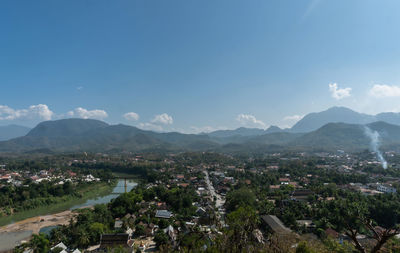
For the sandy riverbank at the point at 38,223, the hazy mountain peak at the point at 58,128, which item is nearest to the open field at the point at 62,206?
the sandy riverbank at the point at 38,223

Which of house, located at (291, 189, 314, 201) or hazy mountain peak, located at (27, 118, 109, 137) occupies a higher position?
hazy mountain peak, located at (27, 118, 109, 137)

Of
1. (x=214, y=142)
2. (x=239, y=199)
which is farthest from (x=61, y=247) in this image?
(x=214, y=142)

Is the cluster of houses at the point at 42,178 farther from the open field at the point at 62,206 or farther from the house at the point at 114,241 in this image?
the house at the point at 114,241

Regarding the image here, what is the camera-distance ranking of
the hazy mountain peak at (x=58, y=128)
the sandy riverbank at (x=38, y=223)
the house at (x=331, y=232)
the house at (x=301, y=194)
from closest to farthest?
the house at (x=331, y=232), the sandy riverbank at (x=38, y=223), the house at (x=301, y=194), the hazy mountain peak at (x=58, y=128)

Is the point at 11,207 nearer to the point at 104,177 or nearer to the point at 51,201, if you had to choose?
the point at 51,201

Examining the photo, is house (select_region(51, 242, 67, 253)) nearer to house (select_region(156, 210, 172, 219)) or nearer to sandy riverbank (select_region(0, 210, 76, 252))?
sandy riverbank (select_region(0, 210, 76, 252))

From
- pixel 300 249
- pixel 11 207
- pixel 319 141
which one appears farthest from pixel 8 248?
pixel 319 141

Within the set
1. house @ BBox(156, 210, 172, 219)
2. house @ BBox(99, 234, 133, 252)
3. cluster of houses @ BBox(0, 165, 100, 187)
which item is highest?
cluster of houses @ BBox(0, 165, 100, 187)

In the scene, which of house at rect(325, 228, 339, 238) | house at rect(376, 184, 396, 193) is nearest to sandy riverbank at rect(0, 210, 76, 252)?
house at rect(325, 228, 339, 238)

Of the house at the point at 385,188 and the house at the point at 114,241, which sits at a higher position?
the house at the point at 114,241
